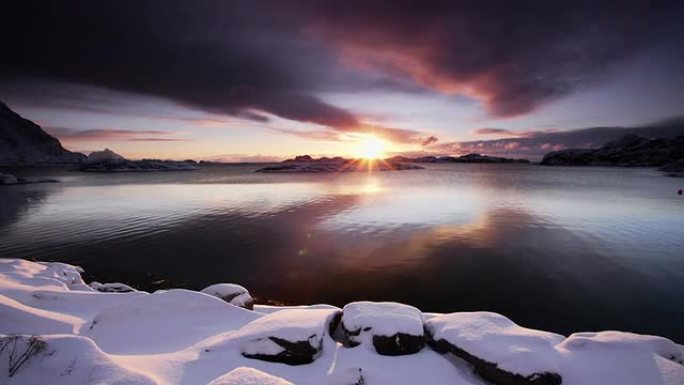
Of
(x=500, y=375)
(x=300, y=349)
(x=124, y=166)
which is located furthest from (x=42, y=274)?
(x=124, y=166)

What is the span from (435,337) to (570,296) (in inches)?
312

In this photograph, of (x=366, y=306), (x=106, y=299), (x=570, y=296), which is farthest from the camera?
(x=570, y=296)

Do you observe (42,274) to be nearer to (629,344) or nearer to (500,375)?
(500,375)

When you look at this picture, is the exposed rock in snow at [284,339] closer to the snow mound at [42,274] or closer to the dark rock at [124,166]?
the snow mound at [42,274]

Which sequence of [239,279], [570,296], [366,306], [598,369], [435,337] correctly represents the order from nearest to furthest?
[598,369] → [435,337] → [366,306] → [570,296] → [239,279]

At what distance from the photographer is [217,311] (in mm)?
8039

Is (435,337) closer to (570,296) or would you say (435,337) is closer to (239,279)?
(570,296)

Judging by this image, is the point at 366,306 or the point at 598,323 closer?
the point at 366,306

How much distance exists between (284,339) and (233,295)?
3.69 metres

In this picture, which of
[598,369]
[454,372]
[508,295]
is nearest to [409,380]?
[454,372]

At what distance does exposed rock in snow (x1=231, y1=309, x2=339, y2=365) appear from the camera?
246 inches

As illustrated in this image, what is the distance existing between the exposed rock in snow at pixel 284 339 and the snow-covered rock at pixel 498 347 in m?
2.82

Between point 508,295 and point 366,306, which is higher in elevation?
point 366,306

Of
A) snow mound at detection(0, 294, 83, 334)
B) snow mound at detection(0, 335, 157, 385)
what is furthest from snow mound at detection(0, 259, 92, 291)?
snow mound at detection(0, 335, 157, 385)
